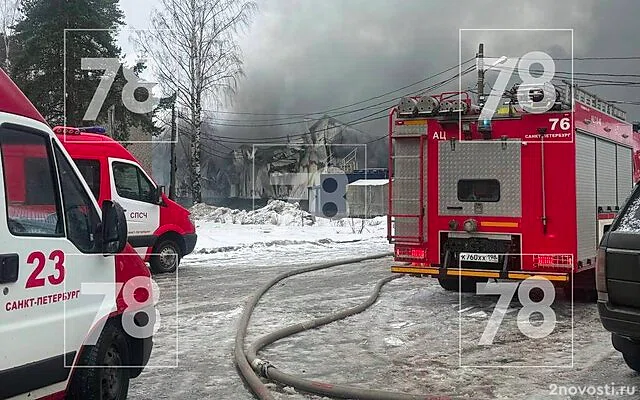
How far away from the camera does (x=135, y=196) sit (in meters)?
12.4

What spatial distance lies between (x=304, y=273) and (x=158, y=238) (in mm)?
3049

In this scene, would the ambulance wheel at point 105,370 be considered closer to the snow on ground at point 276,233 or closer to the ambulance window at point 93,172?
the ambulance window at point 93,172

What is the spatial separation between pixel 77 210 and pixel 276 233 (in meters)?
18.3

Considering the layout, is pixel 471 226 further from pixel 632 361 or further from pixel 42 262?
pixel 42 262

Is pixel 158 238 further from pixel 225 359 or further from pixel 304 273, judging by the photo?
pixel 225 359

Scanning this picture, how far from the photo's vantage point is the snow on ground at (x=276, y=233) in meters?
18.1

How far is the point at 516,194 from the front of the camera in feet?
28.8

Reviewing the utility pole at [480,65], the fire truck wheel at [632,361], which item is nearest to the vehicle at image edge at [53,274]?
the fire truck wheel at [632,361]

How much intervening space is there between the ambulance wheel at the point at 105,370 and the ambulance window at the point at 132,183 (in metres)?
7.72

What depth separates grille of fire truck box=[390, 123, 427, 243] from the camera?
938 cm

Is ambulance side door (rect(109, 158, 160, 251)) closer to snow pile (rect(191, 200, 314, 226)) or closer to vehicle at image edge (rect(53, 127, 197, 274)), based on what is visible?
vehicle at image edge (rect(53, 127, 197, 274))

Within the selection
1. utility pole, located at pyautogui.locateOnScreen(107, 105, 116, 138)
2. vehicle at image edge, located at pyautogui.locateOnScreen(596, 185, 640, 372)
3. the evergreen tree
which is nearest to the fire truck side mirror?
vehicle at image edge, located at pyautogui.locateOnScreen(596, 185, 640, 372)

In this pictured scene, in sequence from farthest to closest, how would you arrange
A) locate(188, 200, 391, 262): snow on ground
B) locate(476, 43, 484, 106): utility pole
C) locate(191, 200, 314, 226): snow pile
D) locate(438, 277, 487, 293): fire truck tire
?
locate(476, 43, 484, 106): utility pole, locate(191, 200, 314, 226): snow pile, locate(188, 200, 391, 262): snow on ground, locate(438, 277, 487, 293): fire truck tire

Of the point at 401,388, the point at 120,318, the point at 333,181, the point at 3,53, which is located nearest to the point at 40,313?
the point at 120,318
